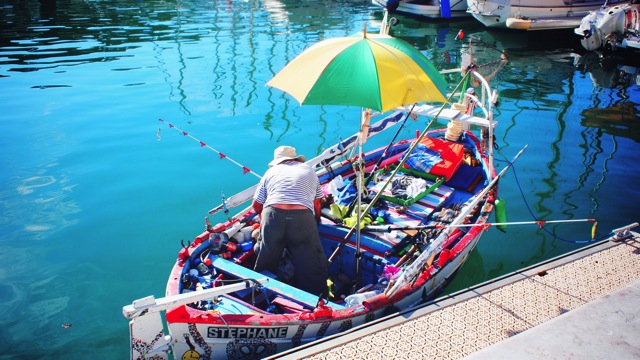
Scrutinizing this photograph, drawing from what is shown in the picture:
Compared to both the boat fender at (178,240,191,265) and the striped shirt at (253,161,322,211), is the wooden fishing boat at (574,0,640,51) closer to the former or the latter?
the striped shirt at (253,161,322,211)

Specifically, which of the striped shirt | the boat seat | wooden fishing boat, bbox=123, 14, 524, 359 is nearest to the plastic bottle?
wooden fishing boat, bbox=123, 14, 524, 359

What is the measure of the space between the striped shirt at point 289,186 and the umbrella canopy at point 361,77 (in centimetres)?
98

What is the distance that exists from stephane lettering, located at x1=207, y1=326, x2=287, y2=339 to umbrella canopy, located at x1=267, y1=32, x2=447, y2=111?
2756 mm

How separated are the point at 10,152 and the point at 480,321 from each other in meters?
12.9

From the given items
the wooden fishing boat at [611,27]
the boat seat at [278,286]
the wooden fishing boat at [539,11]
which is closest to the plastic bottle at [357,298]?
the boat seat at [278,286]

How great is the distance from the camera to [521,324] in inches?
231

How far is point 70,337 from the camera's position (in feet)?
23.2

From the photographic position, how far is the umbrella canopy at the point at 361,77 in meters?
5.68

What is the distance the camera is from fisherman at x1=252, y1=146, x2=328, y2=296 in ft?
20.1

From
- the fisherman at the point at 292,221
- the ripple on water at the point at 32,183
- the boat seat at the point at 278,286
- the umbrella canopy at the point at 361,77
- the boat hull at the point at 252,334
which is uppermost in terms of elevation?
the umbrella canopy at the point at 361,77

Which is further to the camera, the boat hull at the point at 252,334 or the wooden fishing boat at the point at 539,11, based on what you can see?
the wooden fishing boat at the point at 539,11

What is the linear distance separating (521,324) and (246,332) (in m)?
3.39

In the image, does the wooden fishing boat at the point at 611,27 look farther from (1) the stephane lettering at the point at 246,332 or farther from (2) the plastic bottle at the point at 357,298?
(1) the stephane lettering at the point at 246,332

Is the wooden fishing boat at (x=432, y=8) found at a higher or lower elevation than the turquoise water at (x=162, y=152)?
higher
